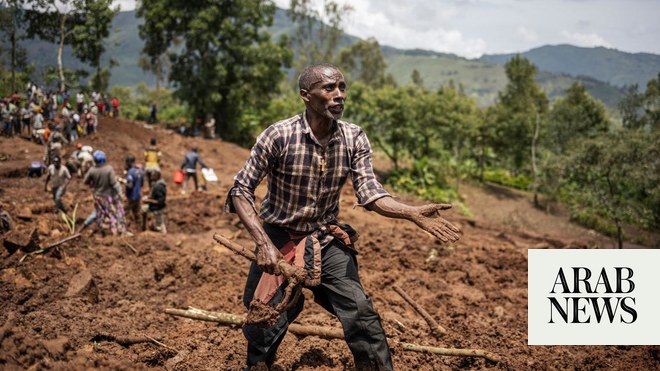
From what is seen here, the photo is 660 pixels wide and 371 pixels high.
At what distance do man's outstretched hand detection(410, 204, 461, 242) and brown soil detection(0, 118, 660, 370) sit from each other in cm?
163

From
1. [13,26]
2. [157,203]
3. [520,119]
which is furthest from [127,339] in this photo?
[520,119]

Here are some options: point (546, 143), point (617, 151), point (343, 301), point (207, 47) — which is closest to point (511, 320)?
point (343, 301)

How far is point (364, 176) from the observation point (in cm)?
298

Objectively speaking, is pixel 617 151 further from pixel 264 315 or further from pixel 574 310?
pixel 264 315

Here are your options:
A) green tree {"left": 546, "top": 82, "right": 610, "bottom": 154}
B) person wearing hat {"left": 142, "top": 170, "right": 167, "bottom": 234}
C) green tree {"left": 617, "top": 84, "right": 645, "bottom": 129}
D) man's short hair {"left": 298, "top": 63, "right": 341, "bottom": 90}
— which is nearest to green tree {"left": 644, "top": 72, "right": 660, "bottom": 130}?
green tree {"left": 617, "top": 84, "right": 645, "bottom": 129}

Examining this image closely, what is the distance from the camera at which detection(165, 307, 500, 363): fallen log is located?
12.7 feet

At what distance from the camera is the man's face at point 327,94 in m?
2.81

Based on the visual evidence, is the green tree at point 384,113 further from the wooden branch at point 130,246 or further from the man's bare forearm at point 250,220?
the man's bare forearm at point 250,220

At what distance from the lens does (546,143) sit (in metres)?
31.8

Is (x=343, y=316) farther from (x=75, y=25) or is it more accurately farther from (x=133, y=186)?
(x=75, y=25)

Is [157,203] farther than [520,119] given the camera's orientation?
No

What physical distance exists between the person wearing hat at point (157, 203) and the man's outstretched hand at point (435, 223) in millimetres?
7032

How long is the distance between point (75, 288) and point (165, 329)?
126 centimetres

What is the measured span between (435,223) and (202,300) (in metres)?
3.82
